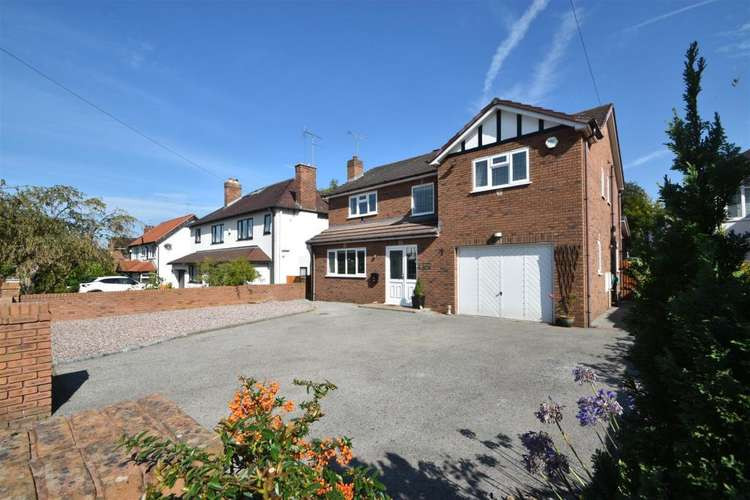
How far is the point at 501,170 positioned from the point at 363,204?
8.76 metres

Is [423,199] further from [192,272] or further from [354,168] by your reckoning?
[192,272]

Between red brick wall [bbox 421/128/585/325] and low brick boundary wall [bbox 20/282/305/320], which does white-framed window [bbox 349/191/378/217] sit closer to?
red brick wall [bbox 421/128/585/325]

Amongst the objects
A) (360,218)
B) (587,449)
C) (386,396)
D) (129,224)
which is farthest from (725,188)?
(129,224)

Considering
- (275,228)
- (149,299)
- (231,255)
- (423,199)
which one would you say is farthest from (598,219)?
(231,255)

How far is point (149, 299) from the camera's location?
48.8 feet

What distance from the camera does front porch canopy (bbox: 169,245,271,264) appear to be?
2314 centimetres

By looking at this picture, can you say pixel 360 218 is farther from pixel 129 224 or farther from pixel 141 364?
pixel 129 224

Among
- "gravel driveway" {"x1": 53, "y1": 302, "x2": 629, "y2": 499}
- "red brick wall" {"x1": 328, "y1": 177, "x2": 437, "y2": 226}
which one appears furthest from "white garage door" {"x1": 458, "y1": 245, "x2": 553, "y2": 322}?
"red brick wall" {"x1": 328, "y1": 177, "x2": 437, "y2": 226}

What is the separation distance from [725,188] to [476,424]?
3.47 m

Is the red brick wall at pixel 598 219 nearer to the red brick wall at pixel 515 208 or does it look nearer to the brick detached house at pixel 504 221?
the brick detached house at pixel 504 221

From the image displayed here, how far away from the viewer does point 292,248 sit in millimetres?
23016

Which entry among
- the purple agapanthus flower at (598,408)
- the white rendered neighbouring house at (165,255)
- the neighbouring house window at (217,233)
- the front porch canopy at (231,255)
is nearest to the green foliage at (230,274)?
the front porch canopy at (231,255)

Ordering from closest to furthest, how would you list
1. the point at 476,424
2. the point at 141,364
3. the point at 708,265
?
the point at 708,265 < the point at 476,424 < the point at 141,364

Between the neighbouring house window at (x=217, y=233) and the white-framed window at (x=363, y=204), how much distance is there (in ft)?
47.0
